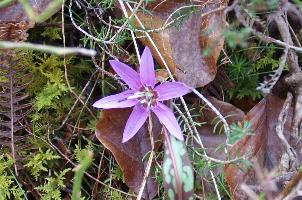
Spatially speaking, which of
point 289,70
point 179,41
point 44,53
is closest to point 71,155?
point 44,53

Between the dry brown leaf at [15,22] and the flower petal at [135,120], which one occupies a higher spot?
the dry brown leaf at [15,22]

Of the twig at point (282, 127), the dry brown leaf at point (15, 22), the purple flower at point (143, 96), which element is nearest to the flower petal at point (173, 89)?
the purple flower at point (143, 96)

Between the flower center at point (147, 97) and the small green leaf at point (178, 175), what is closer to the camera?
the small green leaf at point (178, 175)

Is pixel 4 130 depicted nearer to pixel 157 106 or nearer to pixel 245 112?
pixel 157 106

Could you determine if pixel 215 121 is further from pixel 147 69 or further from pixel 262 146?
pixel 147 69

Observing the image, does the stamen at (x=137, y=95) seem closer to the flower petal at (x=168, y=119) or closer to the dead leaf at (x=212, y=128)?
the flower petal at (x=168, y=119)

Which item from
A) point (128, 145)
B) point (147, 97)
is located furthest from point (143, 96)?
point (128, 145)

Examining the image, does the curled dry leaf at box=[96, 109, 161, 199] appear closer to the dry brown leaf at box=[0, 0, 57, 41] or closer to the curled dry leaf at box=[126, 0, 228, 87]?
the curled dry leaf at box=[126, 0, 228, 87]
